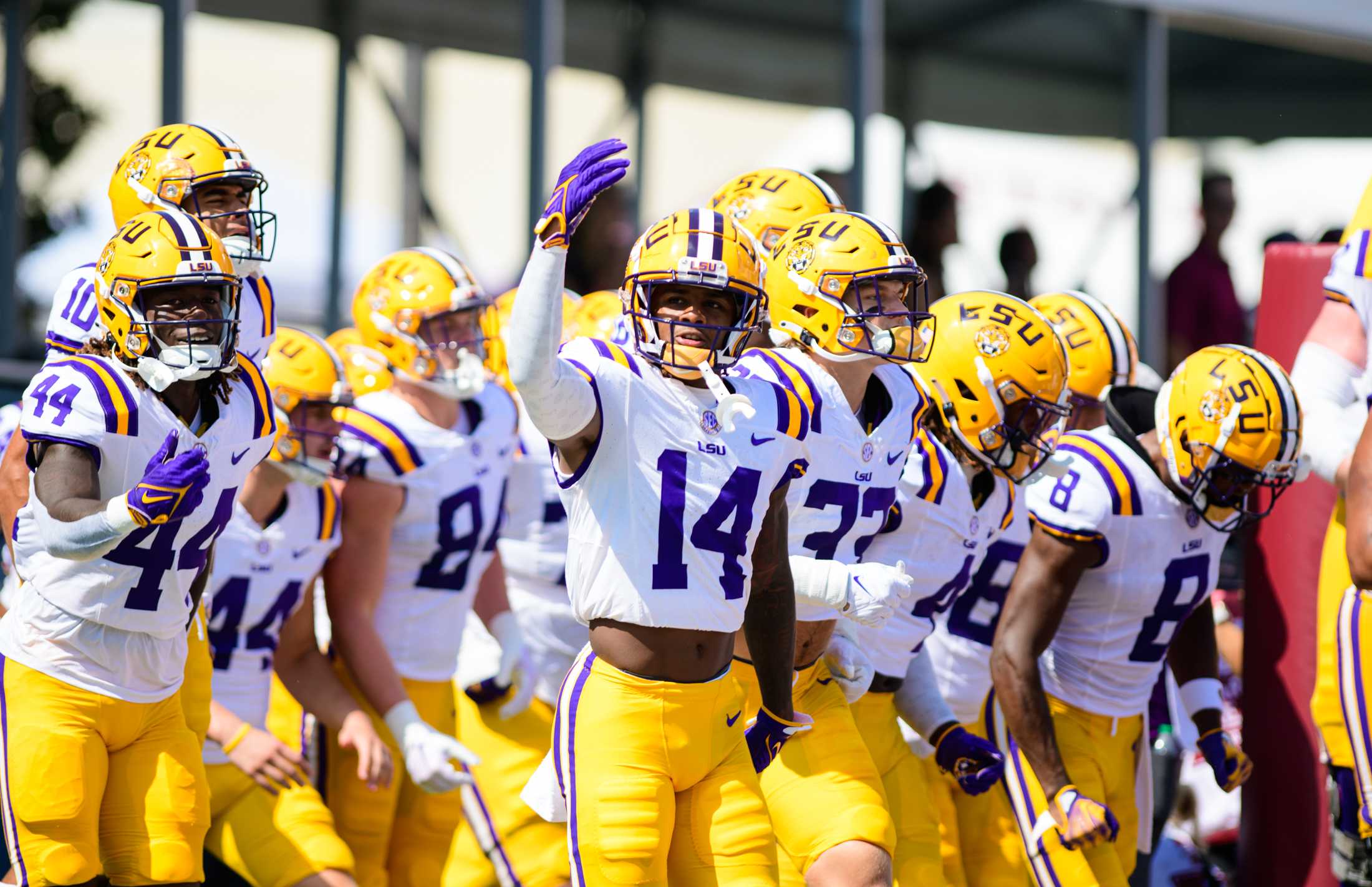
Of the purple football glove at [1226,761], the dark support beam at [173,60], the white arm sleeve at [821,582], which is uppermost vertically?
the dark support beam at [173,60]

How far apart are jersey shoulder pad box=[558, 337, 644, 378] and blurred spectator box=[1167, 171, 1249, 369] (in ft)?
17.8

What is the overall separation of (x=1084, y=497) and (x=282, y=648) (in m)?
2.32

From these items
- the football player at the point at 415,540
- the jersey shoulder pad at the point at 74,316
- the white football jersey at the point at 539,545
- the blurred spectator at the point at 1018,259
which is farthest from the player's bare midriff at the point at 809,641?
the blurred spectator at the point at 1018,259

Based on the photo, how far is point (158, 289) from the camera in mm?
3920

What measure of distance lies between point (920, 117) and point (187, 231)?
276 inches

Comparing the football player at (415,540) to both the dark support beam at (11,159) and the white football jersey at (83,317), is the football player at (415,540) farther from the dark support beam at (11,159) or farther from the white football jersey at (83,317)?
the dark support beam at (11,159)

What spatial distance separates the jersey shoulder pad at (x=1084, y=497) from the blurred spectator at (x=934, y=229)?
10.1 ft

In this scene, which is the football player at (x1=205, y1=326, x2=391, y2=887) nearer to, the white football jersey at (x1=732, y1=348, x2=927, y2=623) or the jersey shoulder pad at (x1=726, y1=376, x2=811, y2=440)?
the white football jersey at (x1=732, y1=348, x2=927, y2=623)

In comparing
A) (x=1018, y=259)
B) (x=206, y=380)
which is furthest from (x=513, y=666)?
(x=1018, y=259)

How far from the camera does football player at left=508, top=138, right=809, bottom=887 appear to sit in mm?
3574

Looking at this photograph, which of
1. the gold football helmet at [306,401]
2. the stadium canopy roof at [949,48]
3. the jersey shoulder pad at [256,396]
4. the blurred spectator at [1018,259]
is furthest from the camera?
the stadium canopy roof at [949,48]

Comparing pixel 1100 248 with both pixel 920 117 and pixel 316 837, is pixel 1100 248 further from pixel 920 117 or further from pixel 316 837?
pixel 316 837

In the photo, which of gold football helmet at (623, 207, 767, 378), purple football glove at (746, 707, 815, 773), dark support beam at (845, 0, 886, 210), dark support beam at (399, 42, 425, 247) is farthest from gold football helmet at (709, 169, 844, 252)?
dark support beam at (399, 42, 425, 247)

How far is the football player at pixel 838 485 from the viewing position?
4008 millimetres
